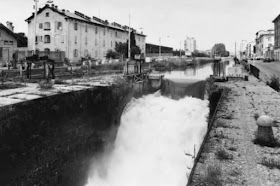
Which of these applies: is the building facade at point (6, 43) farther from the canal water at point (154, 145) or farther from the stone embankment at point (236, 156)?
the stone embankment at point (236, 156)

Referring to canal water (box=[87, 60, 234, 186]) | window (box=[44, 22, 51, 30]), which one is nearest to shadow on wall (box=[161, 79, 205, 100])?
canal water (box=[87, 60, 234, 186])

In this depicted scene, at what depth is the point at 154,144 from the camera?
18.5 m

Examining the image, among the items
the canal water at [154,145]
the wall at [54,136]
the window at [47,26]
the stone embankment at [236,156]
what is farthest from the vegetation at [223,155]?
the window at [47,26]

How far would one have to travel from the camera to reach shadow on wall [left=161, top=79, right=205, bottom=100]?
26078 millimetres

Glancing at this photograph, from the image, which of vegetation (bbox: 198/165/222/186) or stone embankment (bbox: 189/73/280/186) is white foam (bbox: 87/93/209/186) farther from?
vegetation (bbox: 198/165/222/186)

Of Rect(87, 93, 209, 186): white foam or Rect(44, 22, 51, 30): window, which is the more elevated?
Rect(44, 22, 51, 30): window

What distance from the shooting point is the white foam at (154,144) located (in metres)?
14.9

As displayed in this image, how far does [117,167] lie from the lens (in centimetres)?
1708

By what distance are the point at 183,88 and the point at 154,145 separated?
9896mm

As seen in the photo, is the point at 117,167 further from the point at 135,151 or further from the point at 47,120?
the point at 47,120

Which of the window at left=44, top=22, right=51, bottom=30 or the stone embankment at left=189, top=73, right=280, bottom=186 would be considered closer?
the stone embankment at left=189, top=73, right=280, bottom=186

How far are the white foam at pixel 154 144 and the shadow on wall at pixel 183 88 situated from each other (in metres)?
1.95

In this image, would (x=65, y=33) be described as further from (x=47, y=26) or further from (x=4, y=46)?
(x=4, y=46)

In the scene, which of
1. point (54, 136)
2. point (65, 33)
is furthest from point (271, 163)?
point (65, 33)
